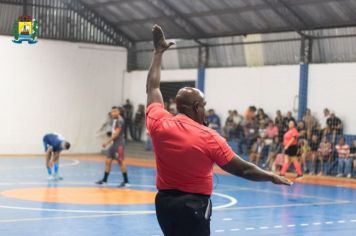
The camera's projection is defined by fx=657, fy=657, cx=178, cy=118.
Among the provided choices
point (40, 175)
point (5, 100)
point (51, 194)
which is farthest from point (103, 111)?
point (51, 194)

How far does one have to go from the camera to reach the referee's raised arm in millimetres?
5262

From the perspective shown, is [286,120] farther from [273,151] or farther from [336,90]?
[336,90]

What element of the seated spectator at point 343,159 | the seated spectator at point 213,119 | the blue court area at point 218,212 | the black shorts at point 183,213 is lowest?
the blue court area at point 218,212

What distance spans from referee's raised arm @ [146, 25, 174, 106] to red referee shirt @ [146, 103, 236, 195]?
35 centimetres

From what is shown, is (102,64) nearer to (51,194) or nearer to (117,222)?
(51,194)

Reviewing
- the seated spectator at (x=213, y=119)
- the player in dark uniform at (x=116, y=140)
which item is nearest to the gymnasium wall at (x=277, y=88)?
the seated spectator at (x=213, y=119)

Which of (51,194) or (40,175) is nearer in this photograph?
(51,194)

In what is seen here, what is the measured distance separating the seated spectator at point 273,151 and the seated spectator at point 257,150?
41 cm

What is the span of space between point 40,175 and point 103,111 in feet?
50.9

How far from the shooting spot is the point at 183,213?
4840mm

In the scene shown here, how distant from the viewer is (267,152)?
28.0 meters

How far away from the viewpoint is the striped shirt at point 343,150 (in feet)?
81.1

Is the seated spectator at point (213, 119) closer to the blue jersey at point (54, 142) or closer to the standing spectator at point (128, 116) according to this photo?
the standing spectator at point (128, 116)

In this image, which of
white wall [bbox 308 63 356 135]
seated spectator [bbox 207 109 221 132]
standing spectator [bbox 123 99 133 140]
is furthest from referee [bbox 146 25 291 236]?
standing spectator [bbox 123 99 133 140]
